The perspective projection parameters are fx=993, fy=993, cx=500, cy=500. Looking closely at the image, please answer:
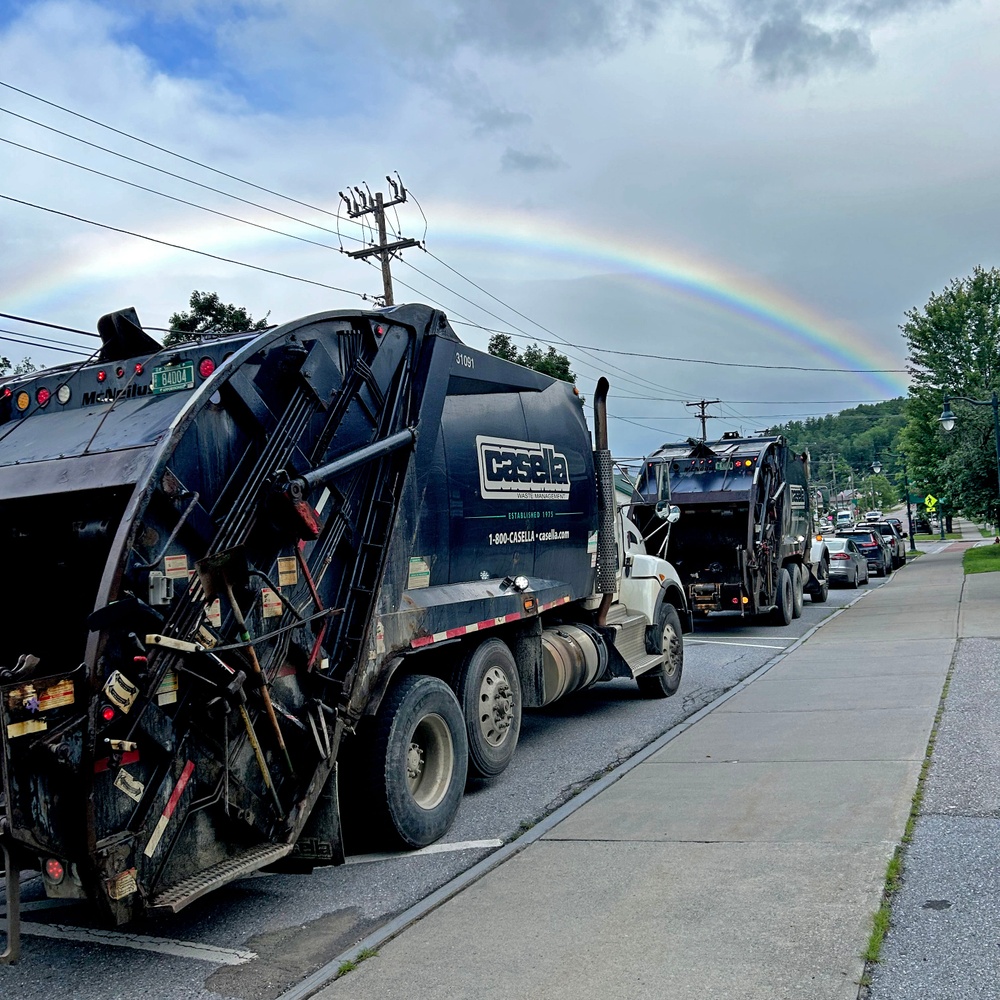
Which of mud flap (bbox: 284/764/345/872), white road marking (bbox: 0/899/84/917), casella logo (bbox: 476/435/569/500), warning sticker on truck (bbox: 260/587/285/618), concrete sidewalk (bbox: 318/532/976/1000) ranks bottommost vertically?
white road marking (bbox: 0/899/84/917)

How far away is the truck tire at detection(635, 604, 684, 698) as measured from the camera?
10.7 meters

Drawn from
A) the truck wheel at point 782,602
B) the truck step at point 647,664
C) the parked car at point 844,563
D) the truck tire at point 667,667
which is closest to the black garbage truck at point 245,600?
the truck step at point 647,664

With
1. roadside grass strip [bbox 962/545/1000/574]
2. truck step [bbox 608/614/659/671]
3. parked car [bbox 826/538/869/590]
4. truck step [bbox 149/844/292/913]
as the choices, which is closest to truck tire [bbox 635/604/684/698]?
truck step [bbox 608/614/659/671]

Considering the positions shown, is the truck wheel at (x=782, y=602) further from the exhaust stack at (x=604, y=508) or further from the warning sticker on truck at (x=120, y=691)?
the warning sticker on truck at (x=120, y=691)

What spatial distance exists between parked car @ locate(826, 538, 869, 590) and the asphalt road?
67.9ft

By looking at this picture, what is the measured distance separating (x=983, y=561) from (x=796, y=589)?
16.0 meters

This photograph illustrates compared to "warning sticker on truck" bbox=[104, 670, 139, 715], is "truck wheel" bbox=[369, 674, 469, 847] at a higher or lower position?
lower

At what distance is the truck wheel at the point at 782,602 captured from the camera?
17734mm

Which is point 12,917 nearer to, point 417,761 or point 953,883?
point 417,761

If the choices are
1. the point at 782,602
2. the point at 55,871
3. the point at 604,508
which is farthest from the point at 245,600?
the point at 782,602

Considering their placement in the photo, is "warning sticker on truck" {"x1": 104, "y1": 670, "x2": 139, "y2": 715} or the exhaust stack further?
the exhaust stack

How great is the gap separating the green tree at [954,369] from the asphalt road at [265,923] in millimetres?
30733

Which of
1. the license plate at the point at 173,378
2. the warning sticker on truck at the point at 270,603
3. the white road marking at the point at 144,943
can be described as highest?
the license plate at the point at 173,378

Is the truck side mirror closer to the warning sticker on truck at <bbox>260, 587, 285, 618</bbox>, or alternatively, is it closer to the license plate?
the warning sticker on truck at <bbox>260, 587, 285, 618</bbox>
